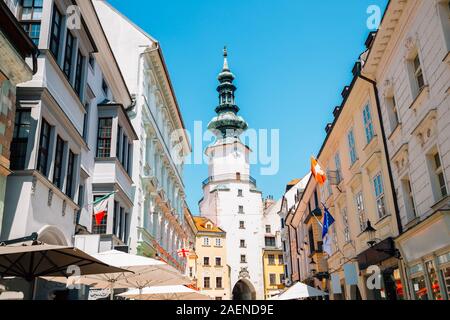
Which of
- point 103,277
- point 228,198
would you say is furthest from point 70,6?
point 228,198

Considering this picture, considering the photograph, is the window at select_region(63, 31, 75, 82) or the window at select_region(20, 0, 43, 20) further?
the window at select_region(63, 31, 75, 82)

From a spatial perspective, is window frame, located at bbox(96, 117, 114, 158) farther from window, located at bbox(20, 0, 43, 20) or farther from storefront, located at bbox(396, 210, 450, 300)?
storefront, located at bbox(396, 210, 450, 300)

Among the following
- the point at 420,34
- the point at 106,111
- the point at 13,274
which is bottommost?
the point at 13,274

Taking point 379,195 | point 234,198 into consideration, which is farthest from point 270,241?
point 379,195

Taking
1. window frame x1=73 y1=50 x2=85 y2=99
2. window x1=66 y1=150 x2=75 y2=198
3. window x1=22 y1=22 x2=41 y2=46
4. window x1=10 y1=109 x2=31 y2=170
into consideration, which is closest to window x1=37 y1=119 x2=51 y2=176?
window x1=10 y1=109 x2=31 y2=170

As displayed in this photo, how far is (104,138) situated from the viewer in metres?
19.5

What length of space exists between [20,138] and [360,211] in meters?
14.9

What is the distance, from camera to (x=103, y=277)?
13195 millimetres

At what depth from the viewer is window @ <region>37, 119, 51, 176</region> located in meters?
11.8

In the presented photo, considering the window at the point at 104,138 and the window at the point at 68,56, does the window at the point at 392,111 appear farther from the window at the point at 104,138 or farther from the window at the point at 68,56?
the window at the point at 104,138

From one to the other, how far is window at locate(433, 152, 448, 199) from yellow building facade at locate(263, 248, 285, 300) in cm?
6126
